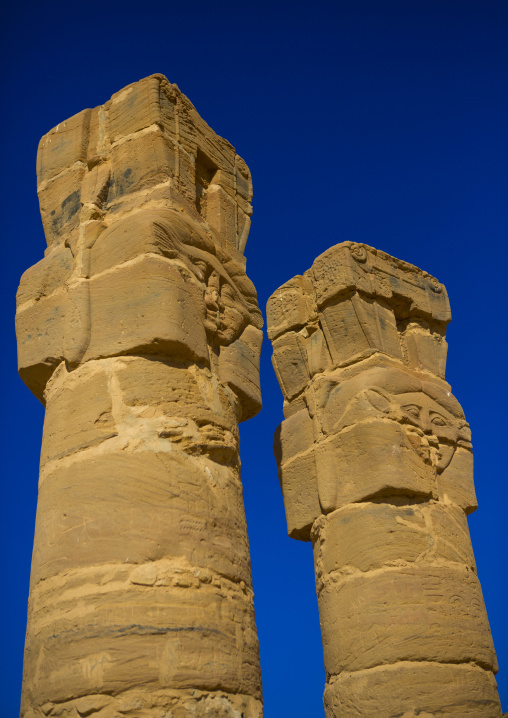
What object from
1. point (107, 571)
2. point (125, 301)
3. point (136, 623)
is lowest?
point (136, 623)

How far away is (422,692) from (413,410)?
6.24 ft

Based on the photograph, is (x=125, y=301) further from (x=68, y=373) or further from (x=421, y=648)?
(x=421, y=648)

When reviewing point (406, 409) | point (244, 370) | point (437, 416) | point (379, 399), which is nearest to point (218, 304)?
point (244, 370)

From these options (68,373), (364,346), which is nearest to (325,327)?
(364,346)

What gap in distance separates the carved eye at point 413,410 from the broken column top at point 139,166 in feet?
5.85

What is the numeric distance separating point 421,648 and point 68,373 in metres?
2.69

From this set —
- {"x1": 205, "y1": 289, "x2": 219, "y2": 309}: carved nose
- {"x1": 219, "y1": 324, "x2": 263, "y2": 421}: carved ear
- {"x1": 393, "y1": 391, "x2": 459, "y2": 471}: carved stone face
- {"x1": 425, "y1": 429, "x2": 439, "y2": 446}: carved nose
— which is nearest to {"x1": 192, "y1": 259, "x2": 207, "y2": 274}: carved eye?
{"x1": 205, "y1": 289, "x2": 219, "y2": 309}: carved nose

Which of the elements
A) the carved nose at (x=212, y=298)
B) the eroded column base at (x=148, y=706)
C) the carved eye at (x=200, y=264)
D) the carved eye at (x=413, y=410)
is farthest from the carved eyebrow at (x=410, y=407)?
the eroded column base at (x=148, y=706)

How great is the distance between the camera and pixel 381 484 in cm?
481

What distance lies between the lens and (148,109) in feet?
13.0

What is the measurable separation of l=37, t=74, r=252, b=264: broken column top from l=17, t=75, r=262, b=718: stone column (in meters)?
0.01

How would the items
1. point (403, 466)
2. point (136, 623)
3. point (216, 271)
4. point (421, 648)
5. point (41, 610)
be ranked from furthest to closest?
point (403, 466) < point (421, 648) < point (216, 271) < point (41, 610) < point (136, 623)

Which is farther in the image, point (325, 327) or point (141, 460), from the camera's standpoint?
point (325, 327)

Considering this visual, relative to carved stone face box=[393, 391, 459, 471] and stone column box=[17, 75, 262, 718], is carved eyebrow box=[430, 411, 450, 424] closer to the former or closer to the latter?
carved stone face box=[393, 391, 459, 471]
